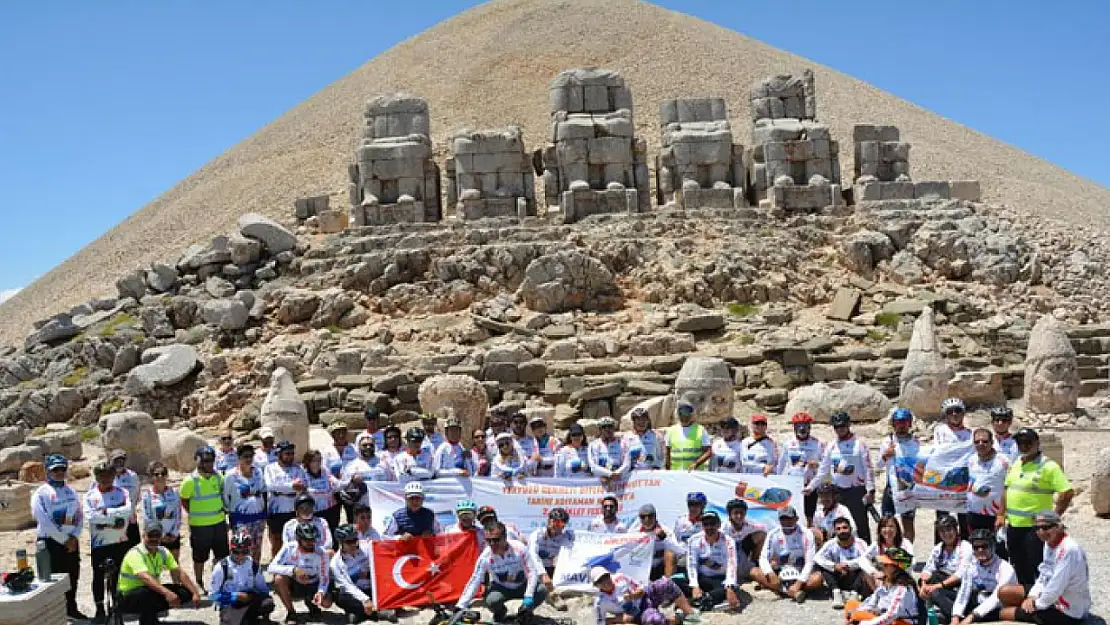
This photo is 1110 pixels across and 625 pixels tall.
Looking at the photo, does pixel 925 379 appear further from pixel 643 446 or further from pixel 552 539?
pixel 552 539

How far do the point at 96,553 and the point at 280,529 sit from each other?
1784 mm

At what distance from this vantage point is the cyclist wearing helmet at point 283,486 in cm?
1157

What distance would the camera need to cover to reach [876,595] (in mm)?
9320

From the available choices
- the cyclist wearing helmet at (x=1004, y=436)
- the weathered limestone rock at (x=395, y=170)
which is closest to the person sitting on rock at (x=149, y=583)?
the cyclist wearing helmet at (x=1004, y=436)

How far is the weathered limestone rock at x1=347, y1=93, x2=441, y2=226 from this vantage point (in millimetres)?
25750

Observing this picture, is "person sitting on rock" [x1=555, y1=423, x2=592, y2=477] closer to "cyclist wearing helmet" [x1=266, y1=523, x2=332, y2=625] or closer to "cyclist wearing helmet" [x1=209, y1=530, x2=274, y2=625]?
"cyclist wearing helmet" [x1=266, y1=523, x2=332, y2=625]

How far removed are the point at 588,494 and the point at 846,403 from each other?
7561mm

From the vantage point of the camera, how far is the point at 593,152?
25.9 m

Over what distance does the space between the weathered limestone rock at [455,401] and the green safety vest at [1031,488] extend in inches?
343

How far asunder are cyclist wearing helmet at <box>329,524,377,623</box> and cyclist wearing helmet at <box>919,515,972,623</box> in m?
4.84

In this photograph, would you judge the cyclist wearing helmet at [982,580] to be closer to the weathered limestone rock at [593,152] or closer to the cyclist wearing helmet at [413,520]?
the cyclist wearing helmet at [413,520]

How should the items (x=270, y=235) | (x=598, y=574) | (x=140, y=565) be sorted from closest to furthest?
(x=598, y=574) < (x=140, y=565) < (x=270, y=235)

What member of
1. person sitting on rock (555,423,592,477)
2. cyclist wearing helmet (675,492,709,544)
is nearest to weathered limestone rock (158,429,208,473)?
person sitting on rock (555,423,592,477)

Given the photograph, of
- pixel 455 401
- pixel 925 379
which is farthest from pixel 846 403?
pixel 455 401
